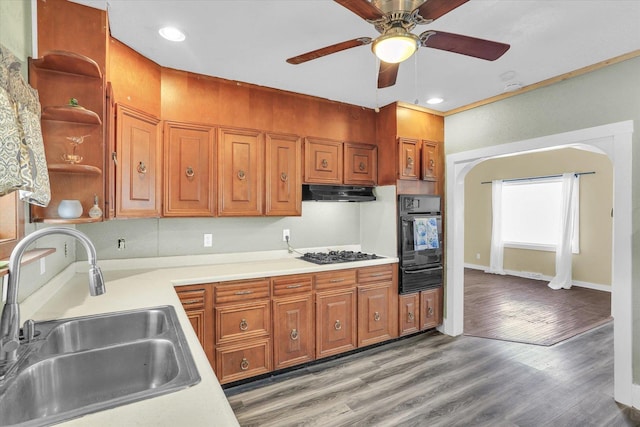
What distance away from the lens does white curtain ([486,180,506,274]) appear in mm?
7172

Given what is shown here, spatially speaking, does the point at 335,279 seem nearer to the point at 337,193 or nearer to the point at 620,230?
the point at 337,193

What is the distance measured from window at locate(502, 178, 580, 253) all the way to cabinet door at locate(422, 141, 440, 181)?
3998 millimetres

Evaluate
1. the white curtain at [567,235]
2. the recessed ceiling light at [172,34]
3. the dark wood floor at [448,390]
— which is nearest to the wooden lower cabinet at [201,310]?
the dark wood floor at [448,390]

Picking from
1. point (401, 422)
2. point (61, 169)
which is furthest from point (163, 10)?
point (401, 422)

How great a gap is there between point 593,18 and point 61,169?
10.7 feet

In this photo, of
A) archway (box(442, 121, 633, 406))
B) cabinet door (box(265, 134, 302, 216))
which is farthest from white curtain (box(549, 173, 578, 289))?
cabinet door (box(265, 134, 302, 216))

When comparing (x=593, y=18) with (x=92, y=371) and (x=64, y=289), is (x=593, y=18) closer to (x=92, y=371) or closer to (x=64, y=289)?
(x=92, y=371)

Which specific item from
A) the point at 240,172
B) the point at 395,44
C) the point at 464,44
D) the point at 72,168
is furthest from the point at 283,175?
the point at 464,44

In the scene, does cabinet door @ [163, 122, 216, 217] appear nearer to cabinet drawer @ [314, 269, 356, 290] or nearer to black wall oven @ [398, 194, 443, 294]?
cabinet drawer @ [314, 269, 356, 290]

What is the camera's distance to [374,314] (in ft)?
11.0

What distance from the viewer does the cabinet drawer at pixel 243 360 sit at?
8.47 ft

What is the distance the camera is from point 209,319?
2537mm

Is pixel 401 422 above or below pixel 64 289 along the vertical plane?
below

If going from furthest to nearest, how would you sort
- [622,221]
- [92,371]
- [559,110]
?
[559,110], [622,221], [92,371]
